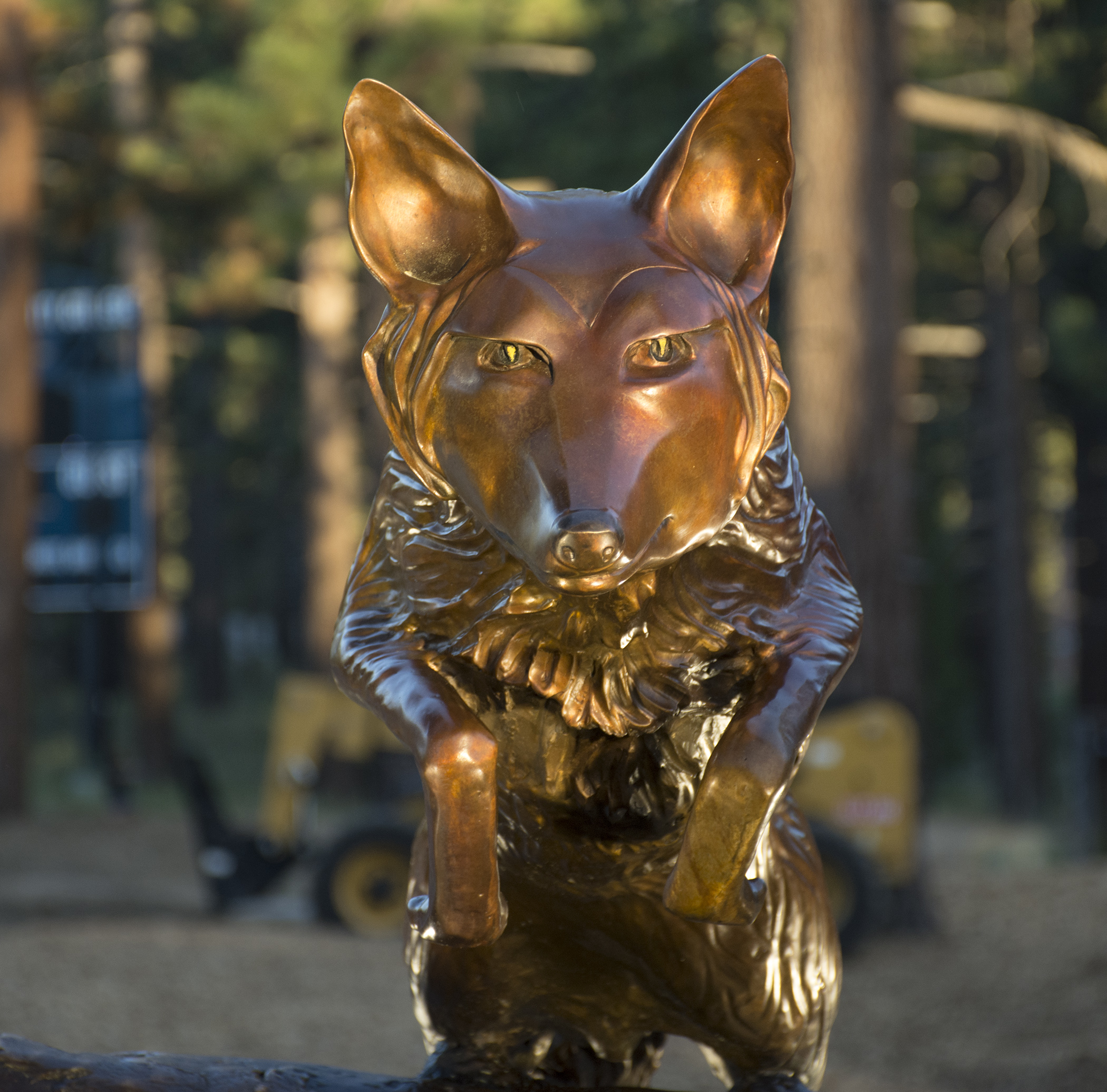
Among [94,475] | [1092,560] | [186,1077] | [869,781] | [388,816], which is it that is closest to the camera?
[186,1077]

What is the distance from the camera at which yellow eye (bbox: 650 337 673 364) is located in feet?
4.15

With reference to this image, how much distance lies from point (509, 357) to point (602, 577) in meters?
0.22

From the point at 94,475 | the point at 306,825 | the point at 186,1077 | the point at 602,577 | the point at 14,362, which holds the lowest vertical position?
the point at 306,825

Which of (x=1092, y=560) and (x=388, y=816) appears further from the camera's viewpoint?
(x=1092, y=560)

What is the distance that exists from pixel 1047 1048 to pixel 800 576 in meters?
5.08

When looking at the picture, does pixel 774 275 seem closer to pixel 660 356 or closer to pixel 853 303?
pixel 853 303

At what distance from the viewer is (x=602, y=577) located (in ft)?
3.86

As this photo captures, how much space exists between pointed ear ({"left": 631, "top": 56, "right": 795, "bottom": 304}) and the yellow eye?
113 millimetres

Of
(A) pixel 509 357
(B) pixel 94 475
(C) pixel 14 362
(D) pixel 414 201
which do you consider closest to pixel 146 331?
(B) pixel 94 475

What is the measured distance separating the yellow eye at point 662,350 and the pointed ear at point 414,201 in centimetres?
17

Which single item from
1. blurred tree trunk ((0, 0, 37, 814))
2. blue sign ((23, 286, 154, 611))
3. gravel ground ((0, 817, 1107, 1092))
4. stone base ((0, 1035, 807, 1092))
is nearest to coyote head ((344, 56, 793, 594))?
stone base ((0, 1035, 807, 1092))

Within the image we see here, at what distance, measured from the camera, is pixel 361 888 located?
7891 mm

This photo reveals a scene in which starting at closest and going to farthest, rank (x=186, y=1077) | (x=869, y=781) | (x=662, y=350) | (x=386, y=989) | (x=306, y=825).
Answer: (x=662, y=350), (x=186, y=1077), (x=386, y=989), (x=869, y=781), (x=306, y=825)

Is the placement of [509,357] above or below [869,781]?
above
